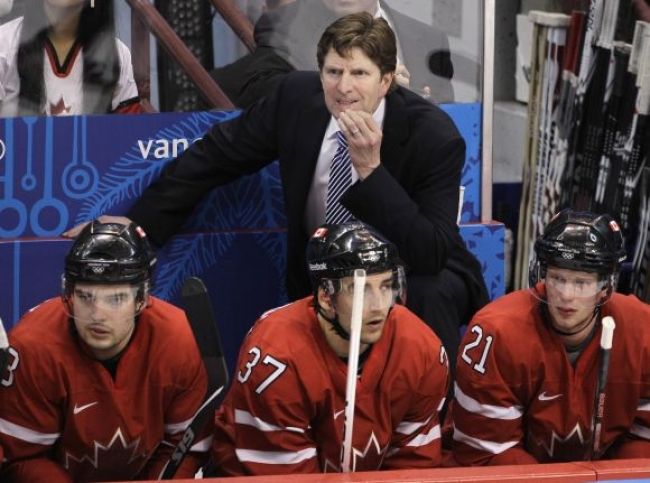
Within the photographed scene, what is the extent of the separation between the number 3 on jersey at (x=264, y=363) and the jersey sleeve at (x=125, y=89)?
131cm

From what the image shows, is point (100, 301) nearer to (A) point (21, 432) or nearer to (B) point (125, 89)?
(A) point (21, 432)

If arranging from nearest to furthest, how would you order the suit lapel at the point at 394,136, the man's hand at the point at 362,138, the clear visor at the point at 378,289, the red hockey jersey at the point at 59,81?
the clear visor at the point at 378,289 → the man's hand at the point at 362,138 → the suit lapel at the point at 394,136 → the red hockey jersey at the point at 59,81

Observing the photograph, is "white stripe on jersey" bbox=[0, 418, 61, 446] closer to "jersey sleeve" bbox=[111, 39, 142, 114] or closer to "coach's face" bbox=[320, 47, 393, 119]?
"coach's face" bbox=[320, 47, 393, 119]

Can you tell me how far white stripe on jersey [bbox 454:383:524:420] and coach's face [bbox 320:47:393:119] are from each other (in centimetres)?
88

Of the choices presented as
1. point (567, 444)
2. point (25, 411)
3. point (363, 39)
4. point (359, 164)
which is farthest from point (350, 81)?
point (25, 411)

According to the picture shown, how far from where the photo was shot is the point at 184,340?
13.0 feet

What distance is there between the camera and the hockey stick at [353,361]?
3.53 meters

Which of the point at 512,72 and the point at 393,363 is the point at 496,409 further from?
the point at 512,72

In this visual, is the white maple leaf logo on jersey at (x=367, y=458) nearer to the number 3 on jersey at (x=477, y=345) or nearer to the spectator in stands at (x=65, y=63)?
the number 3 on jersey at (x=477, y=345)

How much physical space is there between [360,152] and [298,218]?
1.15ft

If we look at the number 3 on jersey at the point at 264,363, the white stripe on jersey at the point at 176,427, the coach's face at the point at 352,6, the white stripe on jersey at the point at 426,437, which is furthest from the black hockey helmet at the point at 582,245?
the coach's face at the point at 352,6

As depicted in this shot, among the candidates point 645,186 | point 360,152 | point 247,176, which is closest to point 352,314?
point 360,152

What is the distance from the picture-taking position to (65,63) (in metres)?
4.82

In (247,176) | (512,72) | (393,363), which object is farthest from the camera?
(512,72)
